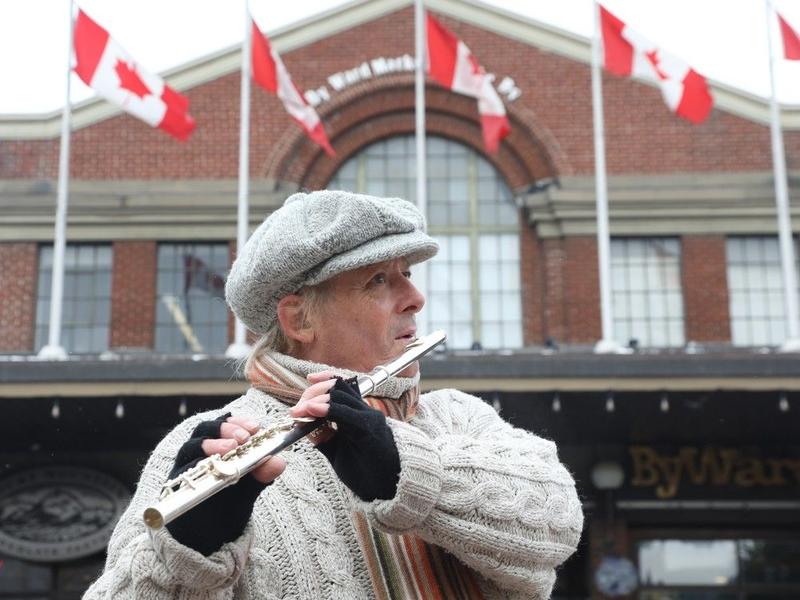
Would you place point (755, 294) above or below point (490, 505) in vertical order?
above

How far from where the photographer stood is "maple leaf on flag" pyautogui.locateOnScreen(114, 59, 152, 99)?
14852 millimetres

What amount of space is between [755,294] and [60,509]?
9.53 meters

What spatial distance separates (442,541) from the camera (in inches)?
83.9

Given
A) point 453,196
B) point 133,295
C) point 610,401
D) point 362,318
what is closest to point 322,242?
point 362,318

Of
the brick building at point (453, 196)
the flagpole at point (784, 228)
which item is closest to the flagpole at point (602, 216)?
the brick building at point (453, 196)

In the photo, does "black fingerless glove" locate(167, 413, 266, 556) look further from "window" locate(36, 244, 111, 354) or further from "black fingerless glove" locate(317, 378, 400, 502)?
"window" locate(36, 244, 111, 354)

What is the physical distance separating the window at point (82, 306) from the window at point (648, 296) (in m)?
6.92

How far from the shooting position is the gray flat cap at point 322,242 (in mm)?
2402

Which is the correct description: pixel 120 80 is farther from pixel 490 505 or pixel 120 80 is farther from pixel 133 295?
pixel 490 505

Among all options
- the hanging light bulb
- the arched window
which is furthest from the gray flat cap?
the arched window

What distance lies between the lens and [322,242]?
7.85ft

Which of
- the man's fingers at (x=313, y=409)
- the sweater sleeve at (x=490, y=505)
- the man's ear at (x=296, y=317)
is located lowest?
the sweater sleeve at (x=490, y=505)

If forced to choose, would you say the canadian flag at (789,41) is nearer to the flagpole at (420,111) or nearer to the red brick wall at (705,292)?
the red brick wall at (705,292)

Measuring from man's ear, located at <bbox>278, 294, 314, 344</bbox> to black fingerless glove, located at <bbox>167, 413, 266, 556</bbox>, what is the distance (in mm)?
540
